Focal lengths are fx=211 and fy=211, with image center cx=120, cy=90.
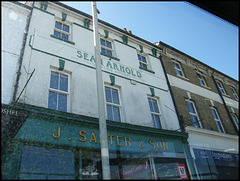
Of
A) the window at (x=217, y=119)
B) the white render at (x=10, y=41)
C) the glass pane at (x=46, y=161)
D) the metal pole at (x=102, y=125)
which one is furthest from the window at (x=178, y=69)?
the glass pane at (x=46, y=161)

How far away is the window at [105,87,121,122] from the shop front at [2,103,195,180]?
0.77 meters

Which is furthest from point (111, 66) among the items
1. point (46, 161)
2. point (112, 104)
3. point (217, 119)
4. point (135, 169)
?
point (217, 119)

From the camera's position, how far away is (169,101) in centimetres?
1182

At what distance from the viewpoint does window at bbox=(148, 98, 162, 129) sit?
10.5 meters

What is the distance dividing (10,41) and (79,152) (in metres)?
4.68

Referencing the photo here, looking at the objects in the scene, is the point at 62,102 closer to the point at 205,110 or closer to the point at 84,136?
the point at 84,136

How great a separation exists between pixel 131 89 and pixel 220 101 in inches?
340

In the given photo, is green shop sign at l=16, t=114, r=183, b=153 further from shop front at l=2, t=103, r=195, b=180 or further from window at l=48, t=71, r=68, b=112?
window at l=48, t=71, r=68, b=112

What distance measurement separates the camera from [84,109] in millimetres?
Result: 8086

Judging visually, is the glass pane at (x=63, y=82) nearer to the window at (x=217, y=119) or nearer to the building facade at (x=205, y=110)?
the building facade at (x=205, y=110)

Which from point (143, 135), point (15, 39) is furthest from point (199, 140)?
point (15, 39)

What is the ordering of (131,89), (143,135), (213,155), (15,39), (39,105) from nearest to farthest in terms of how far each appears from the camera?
(39,105) < (15,39) < (143,135) < (131,89) < (213,155)

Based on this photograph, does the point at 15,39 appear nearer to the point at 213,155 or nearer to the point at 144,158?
the point at 144,158

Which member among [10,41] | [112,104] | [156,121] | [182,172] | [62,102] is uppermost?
[10,41]
